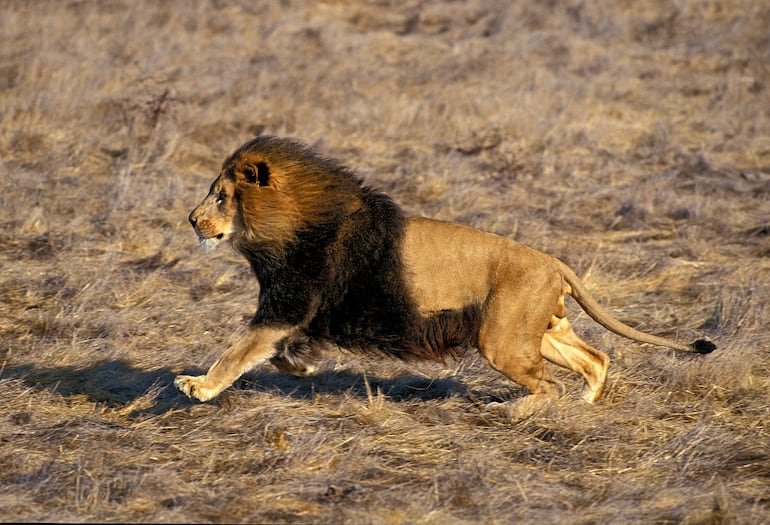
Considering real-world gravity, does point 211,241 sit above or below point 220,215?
below

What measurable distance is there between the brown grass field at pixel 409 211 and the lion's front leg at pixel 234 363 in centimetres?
23

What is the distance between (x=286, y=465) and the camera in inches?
197

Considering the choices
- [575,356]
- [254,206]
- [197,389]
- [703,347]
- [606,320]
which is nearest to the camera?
[197,389]

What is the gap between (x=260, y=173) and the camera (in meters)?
5.60

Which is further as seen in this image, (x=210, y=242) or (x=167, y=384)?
(x=167, y=384)

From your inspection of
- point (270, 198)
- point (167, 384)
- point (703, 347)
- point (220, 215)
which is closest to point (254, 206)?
point (270, 198)

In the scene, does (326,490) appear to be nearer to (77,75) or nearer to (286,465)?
(286,465)

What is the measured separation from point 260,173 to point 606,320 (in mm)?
2014

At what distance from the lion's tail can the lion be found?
0.06m

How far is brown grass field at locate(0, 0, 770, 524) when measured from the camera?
491 cm

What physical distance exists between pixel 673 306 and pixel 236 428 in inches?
138

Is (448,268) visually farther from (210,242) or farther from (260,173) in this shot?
(210,242)

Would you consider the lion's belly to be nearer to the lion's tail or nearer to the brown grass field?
the lion's tail

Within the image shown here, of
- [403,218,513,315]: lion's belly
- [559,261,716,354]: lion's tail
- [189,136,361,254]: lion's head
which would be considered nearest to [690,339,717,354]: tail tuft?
[559,261,716,354]: lion's tail
